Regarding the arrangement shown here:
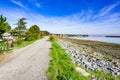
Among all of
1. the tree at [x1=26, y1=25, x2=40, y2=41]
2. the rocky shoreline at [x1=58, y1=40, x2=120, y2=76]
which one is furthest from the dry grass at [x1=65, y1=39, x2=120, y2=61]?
the tree at [x1=26, y1=25, x2=40, y2=41]

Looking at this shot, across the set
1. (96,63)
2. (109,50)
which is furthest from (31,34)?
(96,63)

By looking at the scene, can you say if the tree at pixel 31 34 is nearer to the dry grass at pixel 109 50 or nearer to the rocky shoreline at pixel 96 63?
the dry grass at pixel 109 50

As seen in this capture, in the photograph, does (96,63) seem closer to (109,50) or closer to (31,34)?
(109,50)

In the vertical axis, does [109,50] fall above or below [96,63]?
below

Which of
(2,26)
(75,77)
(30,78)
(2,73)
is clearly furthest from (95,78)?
(2,26)

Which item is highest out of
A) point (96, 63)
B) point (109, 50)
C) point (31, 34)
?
point (31, 34)

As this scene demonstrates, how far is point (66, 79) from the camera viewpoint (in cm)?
535

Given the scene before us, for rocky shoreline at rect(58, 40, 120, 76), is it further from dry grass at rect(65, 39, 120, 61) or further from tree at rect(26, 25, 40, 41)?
tree at rect(26, 25, 40, 41)

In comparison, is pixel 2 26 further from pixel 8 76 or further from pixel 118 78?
pixel 118 78

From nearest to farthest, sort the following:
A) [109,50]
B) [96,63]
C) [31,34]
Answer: [96,63]
[109,50]
[31,34]

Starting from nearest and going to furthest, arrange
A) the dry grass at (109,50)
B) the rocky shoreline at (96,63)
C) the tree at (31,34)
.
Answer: the rocky shoreline at (96,63) < the dry grass at (109,50) < the tree at (31,34)

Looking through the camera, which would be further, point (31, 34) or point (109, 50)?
point (31, 34)

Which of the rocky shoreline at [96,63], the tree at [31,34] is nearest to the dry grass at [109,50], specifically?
the rocky shoreline at [96,63]

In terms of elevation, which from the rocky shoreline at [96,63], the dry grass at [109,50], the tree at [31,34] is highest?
the tree at [31,34]
